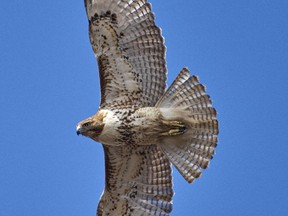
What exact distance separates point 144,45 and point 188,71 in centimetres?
91

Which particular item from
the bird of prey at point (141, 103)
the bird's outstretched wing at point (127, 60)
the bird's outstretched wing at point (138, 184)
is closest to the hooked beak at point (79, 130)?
the bird of prey at point (141, 103)

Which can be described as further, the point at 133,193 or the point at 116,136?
the point at 133,193

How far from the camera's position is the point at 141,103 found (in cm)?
1495

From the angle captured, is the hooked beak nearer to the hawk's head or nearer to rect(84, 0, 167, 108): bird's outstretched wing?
the hawk's head

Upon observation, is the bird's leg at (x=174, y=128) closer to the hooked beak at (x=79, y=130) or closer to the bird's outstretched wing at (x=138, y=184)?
the bird's outstretched wing at (x=138, y=184)

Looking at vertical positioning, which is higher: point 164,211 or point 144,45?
point 144,45

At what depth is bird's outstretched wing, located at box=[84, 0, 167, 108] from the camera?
14805 millimetres

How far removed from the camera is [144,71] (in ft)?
49.0

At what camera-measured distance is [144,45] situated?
14875mm

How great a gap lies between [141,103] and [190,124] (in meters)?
0.91

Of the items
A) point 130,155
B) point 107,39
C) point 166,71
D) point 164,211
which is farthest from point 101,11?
point 164,211

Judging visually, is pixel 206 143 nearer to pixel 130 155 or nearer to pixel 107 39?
pixel 130 155

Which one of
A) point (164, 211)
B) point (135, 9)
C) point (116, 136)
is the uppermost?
point (135, 9)

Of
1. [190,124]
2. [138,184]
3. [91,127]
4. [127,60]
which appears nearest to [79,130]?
[91,127]
